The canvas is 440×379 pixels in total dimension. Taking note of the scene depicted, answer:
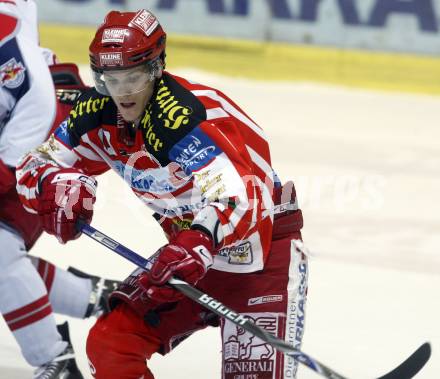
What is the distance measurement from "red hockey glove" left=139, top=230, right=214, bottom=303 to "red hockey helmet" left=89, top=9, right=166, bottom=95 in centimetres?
51

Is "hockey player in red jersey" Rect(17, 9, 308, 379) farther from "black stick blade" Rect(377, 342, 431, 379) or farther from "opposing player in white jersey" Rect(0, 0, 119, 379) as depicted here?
"opposing player in white jersey" Rect(0, 0, 119, 379)

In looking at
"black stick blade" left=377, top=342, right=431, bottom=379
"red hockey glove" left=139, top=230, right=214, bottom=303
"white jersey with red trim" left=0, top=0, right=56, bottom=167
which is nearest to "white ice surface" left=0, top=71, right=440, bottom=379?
"black stick blade" left=377, top=342, right=431, bottom=379

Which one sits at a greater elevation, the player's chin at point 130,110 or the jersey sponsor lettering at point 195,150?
the player's chin at point 130,110

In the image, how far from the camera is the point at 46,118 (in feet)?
13.5

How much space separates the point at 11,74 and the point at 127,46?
106 cm

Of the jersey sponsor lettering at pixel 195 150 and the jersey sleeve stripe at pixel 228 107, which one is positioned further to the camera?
the jersey sleeve stripe at pixel 228 107

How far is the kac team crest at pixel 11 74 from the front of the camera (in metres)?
4.02

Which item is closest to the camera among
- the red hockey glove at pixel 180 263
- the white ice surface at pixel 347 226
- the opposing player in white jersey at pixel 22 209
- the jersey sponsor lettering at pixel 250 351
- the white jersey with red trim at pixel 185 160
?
the red hockey glove at pixel 180 263

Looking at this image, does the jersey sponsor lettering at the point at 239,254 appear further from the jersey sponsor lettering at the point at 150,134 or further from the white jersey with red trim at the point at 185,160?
the jersey sponsor lettering at the point at 150,134

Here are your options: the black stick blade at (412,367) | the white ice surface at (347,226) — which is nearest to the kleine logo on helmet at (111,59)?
the black stick blade at (412,367)

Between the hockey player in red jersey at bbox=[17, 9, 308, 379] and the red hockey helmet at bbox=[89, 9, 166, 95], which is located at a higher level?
the red hockey helmet at bbox=[89, 9, 166, 95]

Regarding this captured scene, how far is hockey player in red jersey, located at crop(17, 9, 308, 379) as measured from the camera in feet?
9.99

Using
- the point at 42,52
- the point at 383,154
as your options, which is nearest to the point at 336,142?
the point at 383,154

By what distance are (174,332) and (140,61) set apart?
0.83 m
